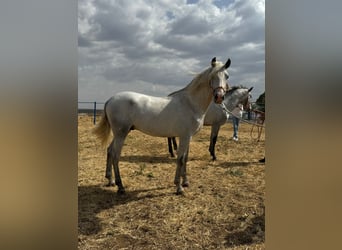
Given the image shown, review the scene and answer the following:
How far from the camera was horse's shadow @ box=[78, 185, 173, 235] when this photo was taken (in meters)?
2.85

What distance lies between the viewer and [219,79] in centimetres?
375

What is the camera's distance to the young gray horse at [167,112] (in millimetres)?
3893

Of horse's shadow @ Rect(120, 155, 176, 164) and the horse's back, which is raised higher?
the horse's back

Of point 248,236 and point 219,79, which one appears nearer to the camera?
point 248,236

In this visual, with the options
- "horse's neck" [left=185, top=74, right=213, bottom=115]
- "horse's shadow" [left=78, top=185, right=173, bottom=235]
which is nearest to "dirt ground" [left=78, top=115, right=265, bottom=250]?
"horse's shadow" [left=78, top=185, right=173, bottom=235]

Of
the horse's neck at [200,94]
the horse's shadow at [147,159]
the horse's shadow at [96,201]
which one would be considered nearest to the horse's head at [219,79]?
the horse's neck at [200,94]

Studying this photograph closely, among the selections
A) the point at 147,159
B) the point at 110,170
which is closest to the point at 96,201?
the point at 110,170

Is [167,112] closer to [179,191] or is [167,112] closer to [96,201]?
[179,191]

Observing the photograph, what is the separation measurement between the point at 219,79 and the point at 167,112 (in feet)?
2.75

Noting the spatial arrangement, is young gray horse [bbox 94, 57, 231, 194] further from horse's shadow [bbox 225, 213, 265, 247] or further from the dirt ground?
horse's shadow [bbox 225, 213, 265, 247]
